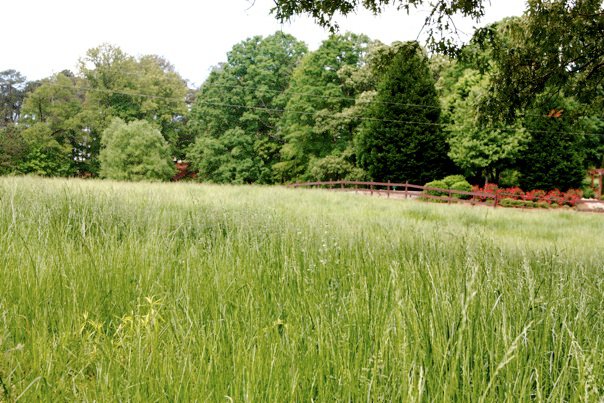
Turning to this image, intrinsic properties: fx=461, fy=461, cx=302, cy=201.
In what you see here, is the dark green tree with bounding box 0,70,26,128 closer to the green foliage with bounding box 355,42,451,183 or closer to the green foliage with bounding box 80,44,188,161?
the green foliage with bounding box 80,44,188,161

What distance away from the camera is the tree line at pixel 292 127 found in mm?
34656

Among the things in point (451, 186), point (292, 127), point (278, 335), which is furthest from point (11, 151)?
point (278, 335)

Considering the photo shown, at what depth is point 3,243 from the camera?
3592mm

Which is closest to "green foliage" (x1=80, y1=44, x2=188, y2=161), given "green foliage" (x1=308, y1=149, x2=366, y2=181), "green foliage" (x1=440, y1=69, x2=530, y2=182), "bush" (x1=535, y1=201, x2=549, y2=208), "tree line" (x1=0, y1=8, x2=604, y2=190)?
"tree line" (x1=0, y1=8, x2=604, y2=190)

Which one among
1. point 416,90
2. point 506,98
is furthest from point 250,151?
point 506,98

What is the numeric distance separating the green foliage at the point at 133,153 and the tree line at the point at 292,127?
0.12 metres

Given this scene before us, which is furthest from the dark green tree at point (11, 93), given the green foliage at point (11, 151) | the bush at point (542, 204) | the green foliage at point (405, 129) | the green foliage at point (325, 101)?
the bush at point (542, 204)

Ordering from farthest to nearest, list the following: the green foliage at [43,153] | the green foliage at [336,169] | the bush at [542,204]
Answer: the green foliage at [43,153]
the green foliage at [336,169]
the bush at [542,204]

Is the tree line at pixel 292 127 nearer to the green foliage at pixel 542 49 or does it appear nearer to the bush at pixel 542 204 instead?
the bush at pixel 542 204

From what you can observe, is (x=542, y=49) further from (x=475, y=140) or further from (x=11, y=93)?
(x=11, y=93)

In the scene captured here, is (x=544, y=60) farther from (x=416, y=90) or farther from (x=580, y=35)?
(x=416, y=90)

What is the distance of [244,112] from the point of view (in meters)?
45.2

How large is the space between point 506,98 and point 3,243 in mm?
7497

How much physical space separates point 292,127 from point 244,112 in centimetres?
715
